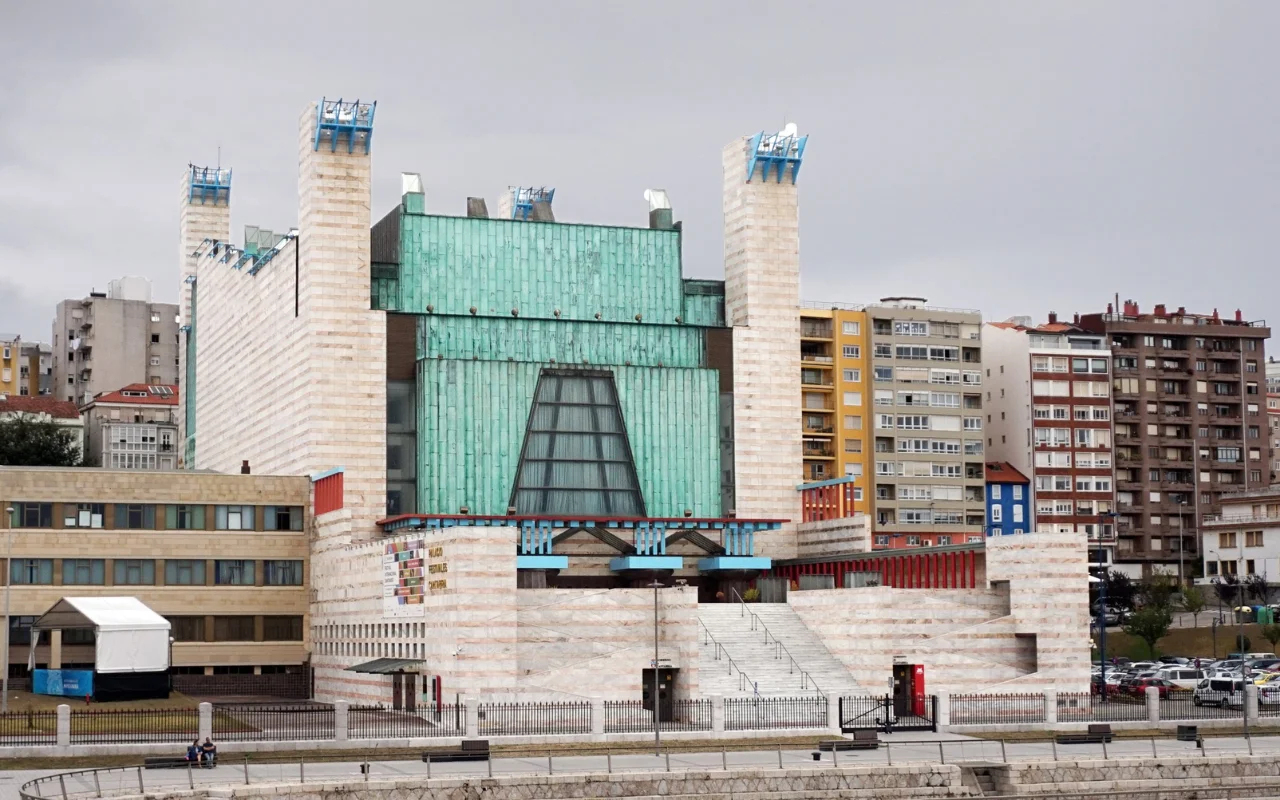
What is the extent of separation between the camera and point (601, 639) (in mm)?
77562

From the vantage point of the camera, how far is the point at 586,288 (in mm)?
102438

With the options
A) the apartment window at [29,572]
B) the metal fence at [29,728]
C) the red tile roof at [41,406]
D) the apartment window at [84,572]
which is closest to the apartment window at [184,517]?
the apartment window at [84,572]

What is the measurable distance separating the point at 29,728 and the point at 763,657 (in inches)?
1305

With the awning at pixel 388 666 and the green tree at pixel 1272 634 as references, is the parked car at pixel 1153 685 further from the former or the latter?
the awning at pixel 388 666

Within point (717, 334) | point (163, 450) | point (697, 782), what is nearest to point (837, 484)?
point (717, 334)

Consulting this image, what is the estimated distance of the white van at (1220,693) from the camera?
7681 cm

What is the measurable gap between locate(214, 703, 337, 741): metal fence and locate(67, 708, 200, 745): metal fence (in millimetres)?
1079

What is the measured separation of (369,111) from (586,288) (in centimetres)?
1568

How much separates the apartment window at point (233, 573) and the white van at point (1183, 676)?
155 feet

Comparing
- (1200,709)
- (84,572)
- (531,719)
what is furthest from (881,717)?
(84,572)

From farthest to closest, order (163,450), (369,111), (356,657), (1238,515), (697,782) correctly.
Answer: (163,450), (1238,515), (369,111), (356,657), (697,782)

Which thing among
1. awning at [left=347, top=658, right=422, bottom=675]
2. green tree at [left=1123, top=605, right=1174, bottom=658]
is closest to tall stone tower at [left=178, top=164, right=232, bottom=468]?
awning at [left=347, top=658, right=422, bottom=675]

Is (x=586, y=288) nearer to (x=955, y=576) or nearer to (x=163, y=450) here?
(x=955, y=576)

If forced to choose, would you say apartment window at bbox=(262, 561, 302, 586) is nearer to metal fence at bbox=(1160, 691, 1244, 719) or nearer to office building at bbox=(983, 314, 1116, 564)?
metal fence at bbox=(1160, 691, 1244, 719)
